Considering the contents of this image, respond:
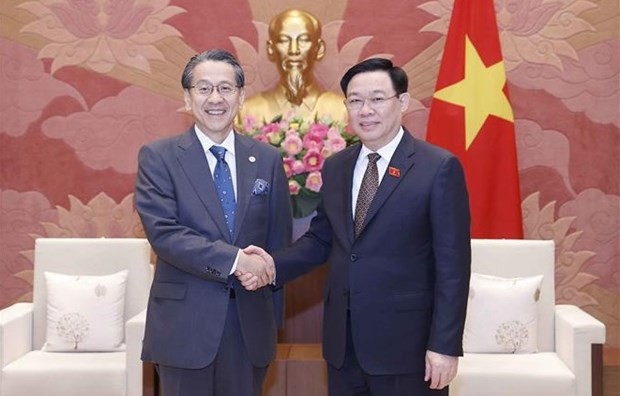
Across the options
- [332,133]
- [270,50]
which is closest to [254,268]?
[332,133]

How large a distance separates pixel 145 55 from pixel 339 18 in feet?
3.69

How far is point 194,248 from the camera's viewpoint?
2.29 meters

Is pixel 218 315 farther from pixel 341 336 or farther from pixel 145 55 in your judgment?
pixel 145 55

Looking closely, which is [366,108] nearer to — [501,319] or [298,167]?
[298,167]

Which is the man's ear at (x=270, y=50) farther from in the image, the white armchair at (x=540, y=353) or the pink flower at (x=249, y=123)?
the white armchair at (x=540, y=353)

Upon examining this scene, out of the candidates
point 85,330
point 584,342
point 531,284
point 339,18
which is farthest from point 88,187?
point 584,342

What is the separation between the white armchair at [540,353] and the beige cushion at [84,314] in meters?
1.59

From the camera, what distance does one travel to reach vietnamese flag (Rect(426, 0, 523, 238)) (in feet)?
13.8

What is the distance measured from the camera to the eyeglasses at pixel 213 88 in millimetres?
2447

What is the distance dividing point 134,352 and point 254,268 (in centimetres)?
136

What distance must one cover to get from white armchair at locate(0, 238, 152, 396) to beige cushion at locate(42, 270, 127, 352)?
5 cm

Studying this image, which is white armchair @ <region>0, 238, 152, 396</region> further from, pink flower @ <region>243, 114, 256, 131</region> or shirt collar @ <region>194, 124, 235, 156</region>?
shirt collar @ <region>194, 124, 235, 156</region>

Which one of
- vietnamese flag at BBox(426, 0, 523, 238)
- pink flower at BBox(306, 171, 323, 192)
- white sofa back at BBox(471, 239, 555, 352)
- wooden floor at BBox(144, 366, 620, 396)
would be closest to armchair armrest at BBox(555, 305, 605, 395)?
white sofa back at BBox(471, 239, 555, 352)

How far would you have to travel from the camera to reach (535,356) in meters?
3.69
